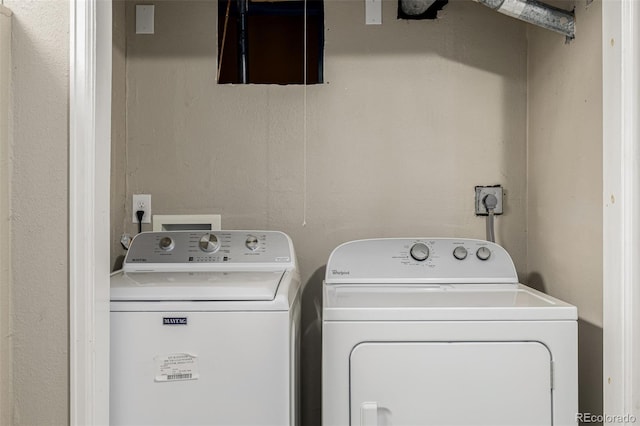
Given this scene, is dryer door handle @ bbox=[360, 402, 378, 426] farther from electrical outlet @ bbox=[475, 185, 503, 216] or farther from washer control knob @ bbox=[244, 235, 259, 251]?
electrical outlet @ bbox=[475, 185, 503, 216]

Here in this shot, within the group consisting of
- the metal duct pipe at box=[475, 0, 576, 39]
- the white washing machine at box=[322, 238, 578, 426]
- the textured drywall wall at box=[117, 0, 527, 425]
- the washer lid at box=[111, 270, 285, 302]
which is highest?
the metal duct pipe at box=[475, 0, 576, 39]

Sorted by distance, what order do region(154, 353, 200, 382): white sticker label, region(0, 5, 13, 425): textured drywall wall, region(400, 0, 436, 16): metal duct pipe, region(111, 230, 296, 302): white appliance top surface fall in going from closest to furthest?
region(0, 5, 13, 425): textured drywall wall < region(154, 353, 200, 382): white sticker label < region(111, 230, 296, 302): white appliance top surface < region(400, 0, 436, 16): metal duct pipe

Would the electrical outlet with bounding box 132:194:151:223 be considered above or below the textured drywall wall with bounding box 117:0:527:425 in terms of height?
below

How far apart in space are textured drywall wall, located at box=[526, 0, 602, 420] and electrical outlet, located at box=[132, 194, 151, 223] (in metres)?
1.64

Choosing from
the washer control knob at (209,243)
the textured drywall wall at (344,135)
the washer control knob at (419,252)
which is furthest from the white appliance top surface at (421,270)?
the washer control knob at (209,243)

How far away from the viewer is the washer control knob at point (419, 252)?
198 centimetres

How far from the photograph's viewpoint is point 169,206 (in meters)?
2.28

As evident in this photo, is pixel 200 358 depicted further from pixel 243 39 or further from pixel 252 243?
pixel 243 39

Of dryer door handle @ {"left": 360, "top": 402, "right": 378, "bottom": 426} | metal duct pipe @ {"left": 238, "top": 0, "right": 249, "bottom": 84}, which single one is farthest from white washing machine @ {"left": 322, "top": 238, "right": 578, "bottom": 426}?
metal duct pipe @ {"left": 238, "top": 0, "right": 249, "bottom": 84}

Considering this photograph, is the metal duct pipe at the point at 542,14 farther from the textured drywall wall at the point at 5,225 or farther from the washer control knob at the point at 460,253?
the textured drywall wall at the point at 5,225

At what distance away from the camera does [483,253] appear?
198 cm

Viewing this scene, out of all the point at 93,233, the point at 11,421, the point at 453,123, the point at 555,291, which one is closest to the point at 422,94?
the point at 453,123

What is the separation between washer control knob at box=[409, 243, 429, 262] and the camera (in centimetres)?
198

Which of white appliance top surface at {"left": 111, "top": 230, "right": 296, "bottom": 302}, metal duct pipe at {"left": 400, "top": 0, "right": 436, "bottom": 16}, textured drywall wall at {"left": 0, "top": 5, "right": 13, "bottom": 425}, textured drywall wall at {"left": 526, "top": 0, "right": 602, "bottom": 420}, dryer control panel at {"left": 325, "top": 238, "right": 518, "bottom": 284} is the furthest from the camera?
metal duct pipe at {"left": 400, "top": 0, "right": 436, "bottom": 16}
